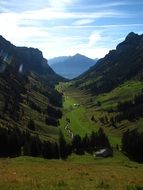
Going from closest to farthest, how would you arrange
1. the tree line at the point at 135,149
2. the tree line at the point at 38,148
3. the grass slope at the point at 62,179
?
the grass slope at the point at 62,179
the tree line at the point at 38,148
the tree line at the point at 135,149

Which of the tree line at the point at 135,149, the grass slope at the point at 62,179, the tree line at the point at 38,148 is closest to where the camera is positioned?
the grass slope at the point at 62,179

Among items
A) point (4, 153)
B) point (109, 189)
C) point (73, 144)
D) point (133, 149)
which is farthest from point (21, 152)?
point (109, 189)

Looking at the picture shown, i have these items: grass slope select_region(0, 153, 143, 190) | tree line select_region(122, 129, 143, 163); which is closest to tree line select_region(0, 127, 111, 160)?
tree line select_region(122, 129, 143, 163)

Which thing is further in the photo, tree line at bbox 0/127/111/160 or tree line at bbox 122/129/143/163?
tree line at bbox 122/129/143/163

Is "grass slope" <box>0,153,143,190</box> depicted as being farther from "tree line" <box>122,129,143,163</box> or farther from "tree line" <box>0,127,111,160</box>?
"tree line" <box>122,129,143,163</box>

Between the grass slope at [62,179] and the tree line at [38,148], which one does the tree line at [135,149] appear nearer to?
the tree line at [38,148]

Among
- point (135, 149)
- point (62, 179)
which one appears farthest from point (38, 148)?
point (62, 179)

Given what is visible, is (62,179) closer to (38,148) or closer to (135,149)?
(38,148)

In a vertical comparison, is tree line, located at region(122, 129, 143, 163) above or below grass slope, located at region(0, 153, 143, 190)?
above

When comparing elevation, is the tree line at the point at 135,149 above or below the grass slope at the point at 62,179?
above

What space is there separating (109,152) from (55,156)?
20.7m

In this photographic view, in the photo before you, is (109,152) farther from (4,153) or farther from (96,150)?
(4,153)

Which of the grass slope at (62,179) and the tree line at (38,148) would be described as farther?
the tree line at (38,148)

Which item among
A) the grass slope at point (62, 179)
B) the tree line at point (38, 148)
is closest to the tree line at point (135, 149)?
the tree line at point (38, 148)
